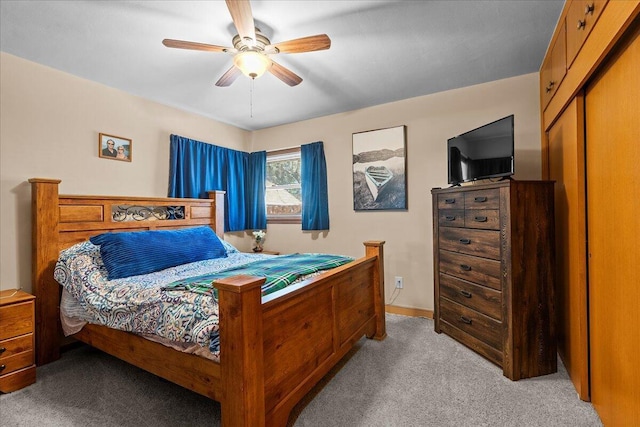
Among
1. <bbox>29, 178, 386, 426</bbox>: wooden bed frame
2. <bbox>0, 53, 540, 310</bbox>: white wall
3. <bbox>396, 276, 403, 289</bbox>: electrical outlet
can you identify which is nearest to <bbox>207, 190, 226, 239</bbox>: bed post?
<bbox>0, 53, 540, 310</bbox>: white wall

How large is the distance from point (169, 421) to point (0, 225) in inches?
→ 78.6

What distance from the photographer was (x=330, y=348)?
6.38ft

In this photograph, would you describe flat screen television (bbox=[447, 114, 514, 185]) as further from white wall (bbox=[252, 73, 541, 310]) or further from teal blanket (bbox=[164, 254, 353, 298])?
teal blanket (bbox=[164, 254, 353, 298])

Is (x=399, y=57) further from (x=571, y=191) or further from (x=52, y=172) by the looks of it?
(x=52, y=172)

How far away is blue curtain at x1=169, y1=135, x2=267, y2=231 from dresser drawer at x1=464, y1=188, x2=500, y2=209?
9.20 feet

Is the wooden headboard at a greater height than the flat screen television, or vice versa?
the flat screen television

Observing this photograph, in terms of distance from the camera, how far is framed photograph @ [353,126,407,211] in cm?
332

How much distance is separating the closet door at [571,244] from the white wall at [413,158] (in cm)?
62

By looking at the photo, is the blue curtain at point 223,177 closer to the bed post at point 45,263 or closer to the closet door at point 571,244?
the bed post at point 45,263

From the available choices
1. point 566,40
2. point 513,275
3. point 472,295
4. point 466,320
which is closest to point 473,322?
point 466,320

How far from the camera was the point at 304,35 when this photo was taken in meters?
2.08

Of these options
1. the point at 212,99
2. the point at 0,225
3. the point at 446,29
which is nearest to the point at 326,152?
the point at 212,99

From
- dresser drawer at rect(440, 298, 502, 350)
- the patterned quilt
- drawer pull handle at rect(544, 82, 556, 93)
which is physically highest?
drawer pull handle at rect(544, 82, 556, 93)

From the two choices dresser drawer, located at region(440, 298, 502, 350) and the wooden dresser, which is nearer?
the wooden dresser
